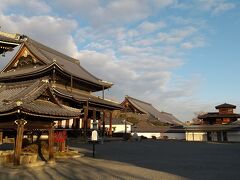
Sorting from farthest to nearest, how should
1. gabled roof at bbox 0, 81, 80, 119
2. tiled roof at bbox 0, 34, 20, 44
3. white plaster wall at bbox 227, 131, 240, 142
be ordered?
1. white plaster wall at bbox 227, 131, 240, 142
2. tiled roof at bbox 0, 34, 20, 44
3. gabled roof at bbox 0, 81, 80, 119

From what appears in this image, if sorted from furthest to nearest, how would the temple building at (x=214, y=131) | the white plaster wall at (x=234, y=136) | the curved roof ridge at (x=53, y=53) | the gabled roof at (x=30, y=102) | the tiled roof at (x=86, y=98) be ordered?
the temple building at (x=214, y=131)
the white plaster wall at (x=234, y=136)
the curved roof ridge at (x=53, y=53)
the tiled roof at (x=86, y=98)
the gabled roof at (x=30, y=102)

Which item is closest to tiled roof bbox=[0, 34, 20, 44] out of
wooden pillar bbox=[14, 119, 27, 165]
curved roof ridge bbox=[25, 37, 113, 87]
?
wooden pillar bbox=[14, 119, 27, 165]

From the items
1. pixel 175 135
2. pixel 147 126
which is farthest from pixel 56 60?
pixel 175 135

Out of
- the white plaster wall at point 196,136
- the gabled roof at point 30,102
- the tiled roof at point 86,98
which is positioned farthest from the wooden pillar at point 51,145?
the white plaster wall at point 196,136

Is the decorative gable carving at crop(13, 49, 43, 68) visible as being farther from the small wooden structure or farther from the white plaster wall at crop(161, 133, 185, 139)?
the white plaster wall at crop(161, 133, 185, 139)

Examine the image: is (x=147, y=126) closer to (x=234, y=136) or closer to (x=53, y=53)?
(x=234, y=136)

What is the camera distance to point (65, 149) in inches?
883

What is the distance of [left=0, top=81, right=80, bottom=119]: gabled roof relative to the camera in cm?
1529

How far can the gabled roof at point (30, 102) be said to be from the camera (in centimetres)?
1529

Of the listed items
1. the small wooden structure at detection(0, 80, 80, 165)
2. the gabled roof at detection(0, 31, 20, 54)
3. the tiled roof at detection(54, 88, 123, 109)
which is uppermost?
the gabled roof at detection(0, 31, 20, 54)

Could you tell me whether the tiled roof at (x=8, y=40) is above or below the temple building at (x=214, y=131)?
above

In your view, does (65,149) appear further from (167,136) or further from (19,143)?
(167,136)

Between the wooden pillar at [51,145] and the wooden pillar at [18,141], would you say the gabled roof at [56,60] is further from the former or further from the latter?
the wooden pillar at [18,141]

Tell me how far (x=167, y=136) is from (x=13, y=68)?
3806cm
